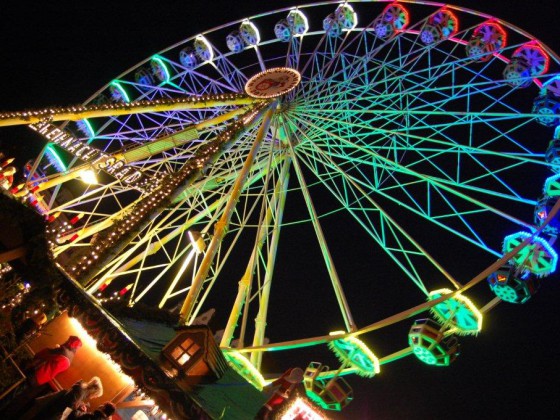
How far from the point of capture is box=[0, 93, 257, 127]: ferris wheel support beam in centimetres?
1061

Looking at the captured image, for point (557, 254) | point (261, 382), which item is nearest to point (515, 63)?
point (557, 254)

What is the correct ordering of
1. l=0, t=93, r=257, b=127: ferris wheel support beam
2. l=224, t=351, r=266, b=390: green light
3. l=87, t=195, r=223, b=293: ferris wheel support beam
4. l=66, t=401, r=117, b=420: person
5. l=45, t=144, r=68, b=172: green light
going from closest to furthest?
l=66, t=401, r=117, b=420: person, l=224, t=351, r=266, b=390: green light, l=0, t=93, r=257, b=127: ferris wheel support beam, l=87, t=195, r=223, b=293: ferris wheel support beam, l=45, t=144, r=68, b=172: green light

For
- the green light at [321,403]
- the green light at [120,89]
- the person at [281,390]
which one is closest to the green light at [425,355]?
the green light at [321,403]

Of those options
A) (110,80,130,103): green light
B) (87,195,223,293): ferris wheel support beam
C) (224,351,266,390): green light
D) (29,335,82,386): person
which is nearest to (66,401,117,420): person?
(29,335,82,386): person

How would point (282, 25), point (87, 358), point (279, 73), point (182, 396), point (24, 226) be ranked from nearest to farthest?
1. point (182, 396)
2. point (24, 226)
3. point (87, 358)
4. point (279, 73)
5. point (282, 25)

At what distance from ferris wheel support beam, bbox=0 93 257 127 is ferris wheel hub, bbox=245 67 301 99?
1.18 meters

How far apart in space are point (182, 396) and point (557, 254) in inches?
306

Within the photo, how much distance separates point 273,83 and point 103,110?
532 cm

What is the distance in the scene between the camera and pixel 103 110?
36.8 feet

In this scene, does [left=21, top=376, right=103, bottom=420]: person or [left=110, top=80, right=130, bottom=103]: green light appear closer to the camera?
[left=21, top=376, right=103, bottom=420]: person

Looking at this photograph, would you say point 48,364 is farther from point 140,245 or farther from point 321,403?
point 140,245

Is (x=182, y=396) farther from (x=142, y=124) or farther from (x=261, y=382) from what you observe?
(x=142, y=124)

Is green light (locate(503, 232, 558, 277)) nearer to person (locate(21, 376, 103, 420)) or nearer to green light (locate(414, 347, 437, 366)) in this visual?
green light (locate(414, 347, 437, 366))

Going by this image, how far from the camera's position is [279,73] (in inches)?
563
